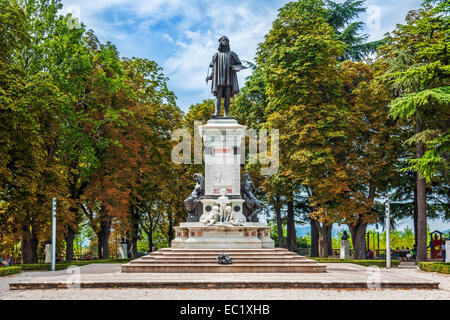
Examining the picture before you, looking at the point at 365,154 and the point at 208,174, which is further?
the point at 365,154

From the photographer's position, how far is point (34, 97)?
20.1 metres

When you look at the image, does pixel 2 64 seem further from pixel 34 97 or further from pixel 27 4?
pixel 27 4

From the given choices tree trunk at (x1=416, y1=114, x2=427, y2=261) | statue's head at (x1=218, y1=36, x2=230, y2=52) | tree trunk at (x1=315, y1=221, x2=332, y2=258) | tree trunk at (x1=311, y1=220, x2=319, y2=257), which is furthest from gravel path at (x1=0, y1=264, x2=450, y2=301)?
tree trunk at (x1=311, y1=220, x2=319, y2=257)

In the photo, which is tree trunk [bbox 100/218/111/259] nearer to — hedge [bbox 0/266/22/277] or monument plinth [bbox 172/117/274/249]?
hedge [bbox 0/266/22/277]

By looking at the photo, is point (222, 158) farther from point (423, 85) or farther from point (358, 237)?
point (358, 237)

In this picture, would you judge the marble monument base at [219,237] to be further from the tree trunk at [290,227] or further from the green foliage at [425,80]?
the tree trunk at [290,227]

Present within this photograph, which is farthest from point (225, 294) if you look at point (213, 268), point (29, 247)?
point (29, 247)

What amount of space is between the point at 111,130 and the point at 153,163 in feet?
18.8

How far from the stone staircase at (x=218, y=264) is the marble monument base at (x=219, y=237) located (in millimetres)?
557

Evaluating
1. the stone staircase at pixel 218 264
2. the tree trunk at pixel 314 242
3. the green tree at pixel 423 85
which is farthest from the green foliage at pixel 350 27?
the stone staircase at pixel 218 264

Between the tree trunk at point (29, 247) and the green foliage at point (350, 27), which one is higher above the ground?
the green foliage at point (350, 27)

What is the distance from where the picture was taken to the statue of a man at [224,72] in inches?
808

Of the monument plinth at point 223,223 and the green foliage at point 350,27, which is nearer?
the monument plinth at point 223,223

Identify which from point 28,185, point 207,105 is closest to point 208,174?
point 28,185
